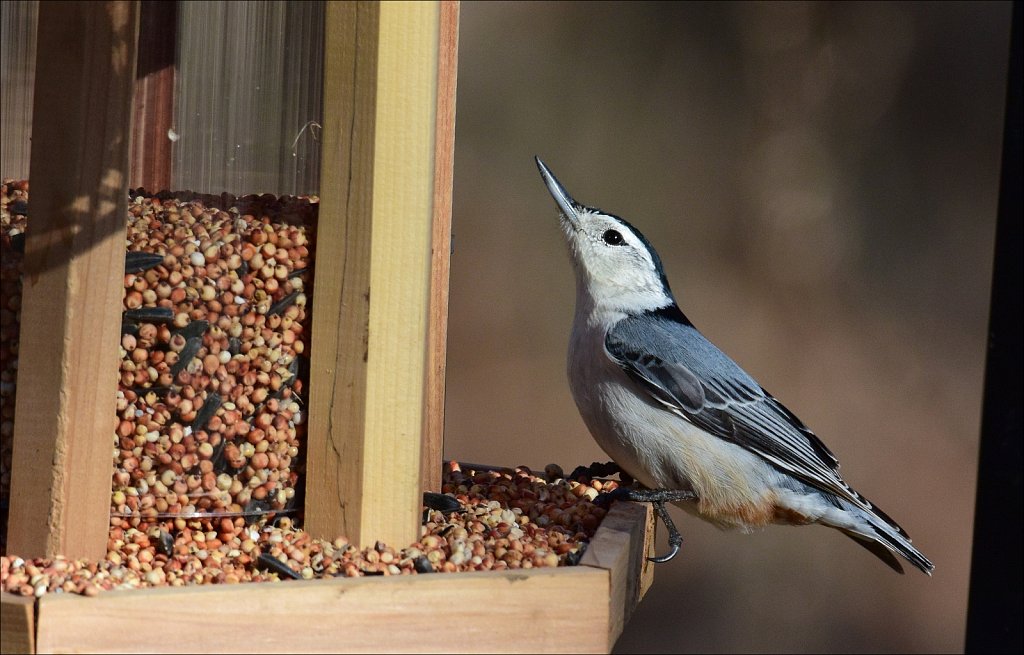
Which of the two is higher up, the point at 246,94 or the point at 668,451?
the point at 246,94

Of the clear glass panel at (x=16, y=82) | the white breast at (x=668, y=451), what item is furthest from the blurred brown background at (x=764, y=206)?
the clear glass panel at (x=16, y=82)

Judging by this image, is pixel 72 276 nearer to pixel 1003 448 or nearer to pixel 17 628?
pixel 17 628

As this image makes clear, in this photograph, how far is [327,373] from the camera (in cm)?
277

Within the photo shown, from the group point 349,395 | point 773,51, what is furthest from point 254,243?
point 773,51

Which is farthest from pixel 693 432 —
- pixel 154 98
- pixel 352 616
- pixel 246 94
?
pixel 154 98

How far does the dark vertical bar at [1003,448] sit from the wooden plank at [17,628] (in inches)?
68.8

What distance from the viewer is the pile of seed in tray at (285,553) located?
7.97 feet

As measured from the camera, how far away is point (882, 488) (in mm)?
7703

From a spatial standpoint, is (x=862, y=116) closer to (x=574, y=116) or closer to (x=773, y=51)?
(x=773, y=51)

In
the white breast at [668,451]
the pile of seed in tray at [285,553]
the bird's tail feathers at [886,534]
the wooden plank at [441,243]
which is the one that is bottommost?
the bird's tail feathers at [886,534]

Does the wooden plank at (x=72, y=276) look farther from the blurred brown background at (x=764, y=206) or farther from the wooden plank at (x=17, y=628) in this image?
the blurred brown background at (x=764, y=206)

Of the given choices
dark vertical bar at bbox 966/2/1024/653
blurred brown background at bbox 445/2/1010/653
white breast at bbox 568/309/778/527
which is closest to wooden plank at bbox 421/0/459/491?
white breast at bbox 568/309/778/527

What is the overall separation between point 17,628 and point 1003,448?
187 centimetres

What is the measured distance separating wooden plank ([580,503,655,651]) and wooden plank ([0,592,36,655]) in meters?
1.12
